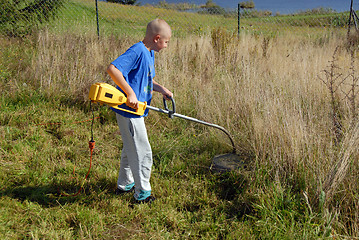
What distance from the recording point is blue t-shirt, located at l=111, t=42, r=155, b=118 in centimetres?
217

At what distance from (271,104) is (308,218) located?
1.14 meters

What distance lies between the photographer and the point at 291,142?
262 cm

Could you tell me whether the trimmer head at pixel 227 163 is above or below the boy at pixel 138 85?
below

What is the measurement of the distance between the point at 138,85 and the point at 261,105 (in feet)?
5.99

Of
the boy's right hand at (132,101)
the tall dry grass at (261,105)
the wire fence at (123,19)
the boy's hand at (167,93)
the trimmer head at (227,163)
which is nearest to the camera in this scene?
the boy's right hand at (132,101)

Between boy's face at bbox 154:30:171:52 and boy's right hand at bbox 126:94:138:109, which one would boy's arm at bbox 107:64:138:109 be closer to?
boy's right hand at bbox 126:94:138:109

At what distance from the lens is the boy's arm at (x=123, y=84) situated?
211cm

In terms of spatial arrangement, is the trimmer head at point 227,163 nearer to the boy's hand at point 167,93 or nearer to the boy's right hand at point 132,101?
the boy's hand at point 167,93

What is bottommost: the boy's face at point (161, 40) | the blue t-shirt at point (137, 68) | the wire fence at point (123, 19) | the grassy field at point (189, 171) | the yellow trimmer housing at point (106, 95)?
the grassy field at point (189, 171)

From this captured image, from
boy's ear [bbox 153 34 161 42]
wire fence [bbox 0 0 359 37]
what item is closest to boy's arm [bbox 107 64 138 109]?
boy's ear [bbox 153 34 161 42]

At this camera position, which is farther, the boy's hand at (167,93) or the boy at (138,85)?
the boy's hand at (167,93)

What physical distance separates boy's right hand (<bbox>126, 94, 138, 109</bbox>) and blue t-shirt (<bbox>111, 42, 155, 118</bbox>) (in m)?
0.11

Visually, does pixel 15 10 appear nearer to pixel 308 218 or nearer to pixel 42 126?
pixel 42 126

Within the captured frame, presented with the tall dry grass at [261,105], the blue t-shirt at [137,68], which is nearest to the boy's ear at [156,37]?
the blue t-shirt at [137,68]
